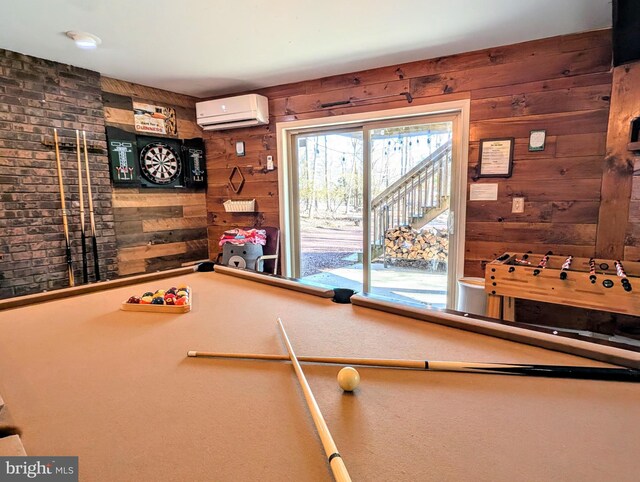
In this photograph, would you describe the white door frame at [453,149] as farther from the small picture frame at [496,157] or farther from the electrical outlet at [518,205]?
the electrical outlet at [518,205]

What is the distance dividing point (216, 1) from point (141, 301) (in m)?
1.80

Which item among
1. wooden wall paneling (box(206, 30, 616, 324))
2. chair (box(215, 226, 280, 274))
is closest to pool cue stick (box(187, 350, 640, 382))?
wooden wall paneling (box(206, 30, 616, 324))

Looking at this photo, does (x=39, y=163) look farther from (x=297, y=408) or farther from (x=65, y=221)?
(x=297, y=408)

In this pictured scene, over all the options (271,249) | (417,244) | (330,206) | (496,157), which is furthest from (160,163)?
(496,157)

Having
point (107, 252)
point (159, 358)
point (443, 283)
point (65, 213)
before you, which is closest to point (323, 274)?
point (443, 283)

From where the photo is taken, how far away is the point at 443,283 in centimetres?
324

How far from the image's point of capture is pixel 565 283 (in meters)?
1.98

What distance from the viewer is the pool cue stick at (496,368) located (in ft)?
2.95

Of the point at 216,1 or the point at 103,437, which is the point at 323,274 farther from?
the point at 103,437

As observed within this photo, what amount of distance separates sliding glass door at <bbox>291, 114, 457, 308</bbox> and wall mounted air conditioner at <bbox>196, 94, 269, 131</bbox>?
0.46 m

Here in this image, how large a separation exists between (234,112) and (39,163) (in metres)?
1.80

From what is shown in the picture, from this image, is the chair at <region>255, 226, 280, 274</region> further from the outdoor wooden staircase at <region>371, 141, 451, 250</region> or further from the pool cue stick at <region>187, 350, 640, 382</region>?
the pool cue stick at <region>187, 350, 640, 382</region>

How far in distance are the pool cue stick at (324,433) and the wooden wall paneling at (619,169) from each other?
2565mm
